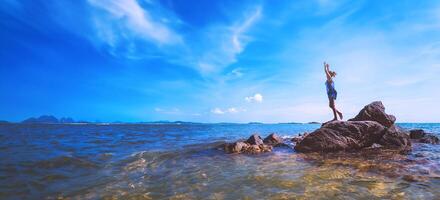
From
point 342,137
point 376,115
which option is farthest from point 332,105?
point 342,137

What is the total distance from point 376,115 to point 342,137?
13.6ft

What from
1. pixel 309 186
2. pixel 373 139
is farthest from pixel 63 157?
pixel 373 139

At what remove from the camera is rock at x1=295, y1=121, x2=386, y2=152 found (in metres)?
12.5

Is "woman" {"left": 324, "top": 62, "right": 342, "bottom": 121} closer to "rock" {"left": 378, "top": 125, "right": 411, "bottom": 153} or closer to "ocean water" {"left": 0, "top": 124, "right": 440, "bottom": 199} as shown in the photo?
"rock" {"left": 378, "top": 125, "right": 411, "bottom": 153}

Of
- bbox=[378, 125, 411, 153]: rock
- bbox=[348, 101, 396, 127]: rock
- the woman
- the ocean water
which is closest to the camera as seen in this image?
the ocean water

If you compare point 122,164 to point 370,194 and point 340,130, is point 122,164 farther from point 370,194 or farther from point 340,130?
point 340,130

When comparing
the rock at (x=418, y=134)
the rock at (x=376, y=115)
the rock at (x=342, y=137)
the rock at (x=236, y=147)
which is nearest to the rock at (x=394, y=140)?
the rock at (x=342, y=137)

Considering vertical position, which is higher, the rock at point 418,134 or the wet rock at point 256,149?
the rock at point 418,134

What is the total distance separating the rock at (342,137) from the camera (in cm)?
1245

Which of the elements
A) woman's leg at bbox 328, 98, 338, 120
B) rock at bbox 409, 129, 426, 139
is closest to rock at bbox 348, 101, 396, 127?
woman's leg at bbox 328, 98, 338, 120

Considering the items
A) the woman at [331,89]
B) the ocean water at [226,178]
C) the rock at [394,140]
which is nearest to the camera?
the ocean water at [226,178]

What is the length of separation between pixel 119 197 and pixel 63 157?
6984mm

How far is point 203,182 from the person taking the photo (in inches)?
284

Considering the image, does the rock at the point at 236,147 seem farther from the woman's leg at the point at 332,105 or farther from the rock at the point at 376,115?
the rock at the point at 376,115
